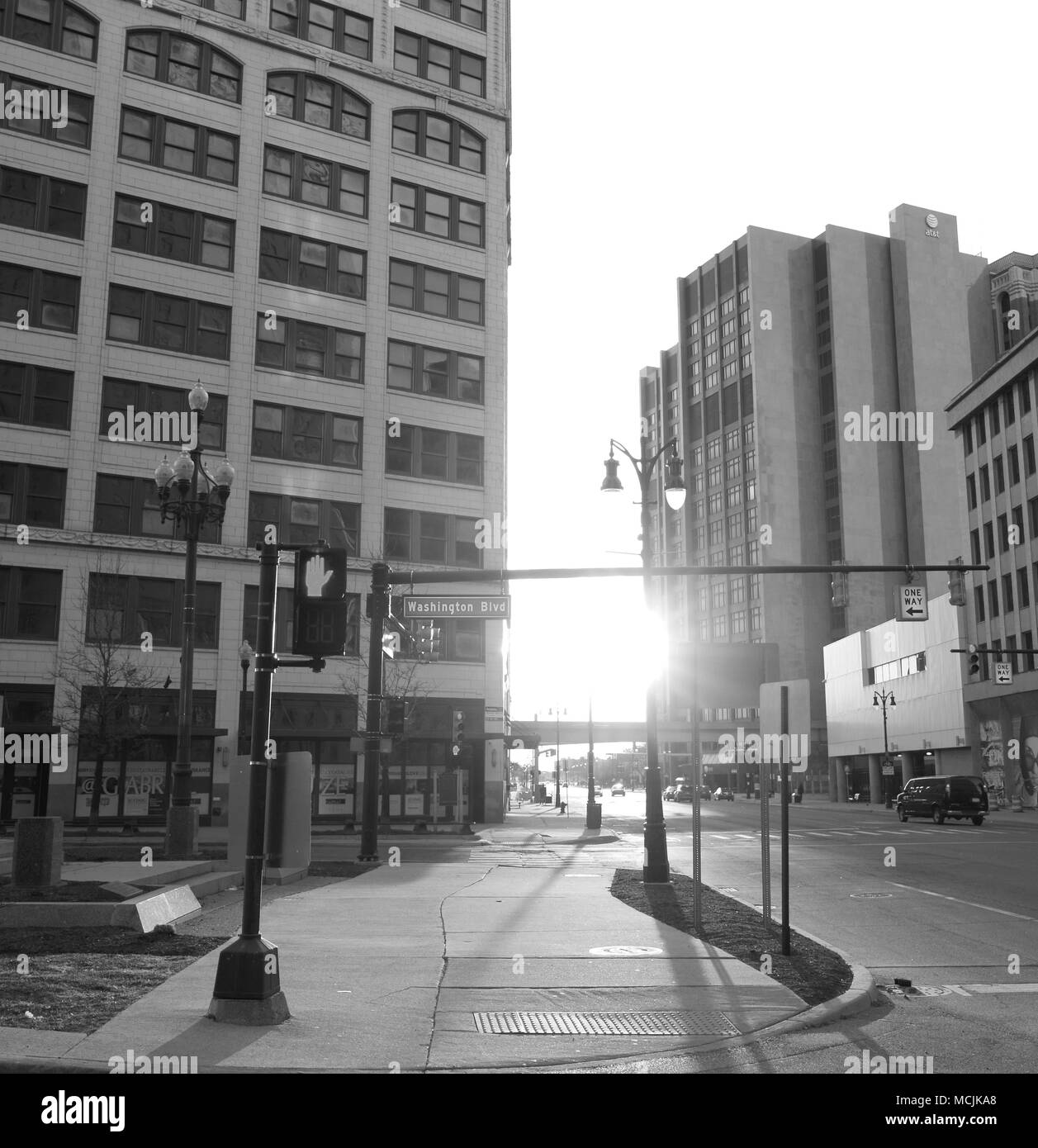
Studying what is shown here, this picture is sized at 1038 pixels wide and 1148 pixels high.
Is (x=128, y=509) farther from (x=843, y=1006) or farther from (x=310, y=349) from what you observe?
(x=843, y=1006)

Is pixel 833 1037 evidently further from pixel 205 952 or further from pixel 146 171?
pixel 146 171

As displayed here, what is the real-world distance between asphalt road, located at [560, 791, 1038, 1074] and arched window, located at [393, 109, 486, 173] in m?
32.0

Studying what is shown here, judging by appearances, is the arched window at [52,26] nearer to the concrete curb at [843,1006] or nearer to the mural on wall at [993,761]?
the concrete curb at [843,1006]

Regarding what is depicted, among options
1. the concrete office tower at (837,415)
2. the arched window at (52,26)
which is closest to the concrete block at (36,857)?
the arched window at (52,26)

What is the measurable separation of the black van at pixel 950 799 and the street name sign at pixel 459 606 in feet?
107

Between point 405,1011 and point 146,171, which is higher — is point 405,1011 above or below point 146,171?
below

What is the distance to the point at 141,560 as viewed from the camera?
40625 millimetres

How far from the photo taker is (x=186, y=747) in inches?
826

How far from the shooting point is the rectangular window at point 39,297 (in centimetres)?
4000

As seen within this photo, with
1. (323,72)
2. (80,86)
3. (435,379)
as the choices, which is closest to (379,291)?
(435,379)

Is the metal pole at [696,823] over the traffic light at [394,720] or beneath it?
beneath

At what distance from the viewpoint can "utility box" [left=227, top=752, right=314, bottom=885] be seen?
8.63m

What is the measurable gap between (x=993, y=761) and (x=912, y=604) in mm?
49663

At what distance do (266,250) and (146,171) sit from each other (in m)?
5.24
